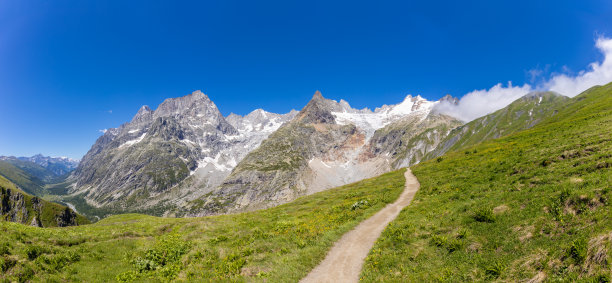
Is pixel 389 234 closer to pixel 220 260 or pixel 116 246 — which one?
pixel 220 260

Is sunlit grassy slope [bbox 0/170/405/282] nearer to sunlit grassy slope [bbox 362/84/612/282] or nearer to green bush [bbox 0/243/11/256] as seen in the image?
green bush [bbox 0/243/11/256]

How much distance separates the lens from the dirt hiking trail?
1456cm

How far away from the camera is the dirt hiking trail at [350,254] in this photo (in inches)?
573

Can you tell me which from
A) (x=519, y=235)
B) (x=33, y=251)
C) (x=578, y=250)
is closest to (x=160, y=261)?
(x=33, y=251)

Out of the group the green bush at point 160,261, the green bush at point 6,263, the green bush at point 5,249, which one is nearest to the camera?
the green bush at point 6,263

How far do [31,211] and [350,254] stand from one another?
253 m

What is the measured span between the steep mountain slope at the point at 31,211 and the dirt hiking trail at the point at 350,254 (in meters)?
223

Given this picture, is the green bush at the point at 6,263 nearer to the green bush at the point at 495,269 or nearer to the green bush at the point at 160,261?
the green bush at the point at 160,261

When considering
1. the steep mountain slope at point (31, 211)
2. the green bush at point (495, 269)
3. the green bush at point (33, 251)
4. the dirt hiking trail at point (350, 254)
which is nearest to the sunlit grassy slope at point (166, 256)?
the green bush at point (33, 251)

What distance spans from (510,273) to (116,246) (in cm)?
2589

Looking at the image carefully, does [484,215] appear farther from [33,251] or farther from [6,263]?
[33,251]

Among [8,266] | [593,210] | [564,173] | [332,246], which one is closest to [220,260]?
[332,246]

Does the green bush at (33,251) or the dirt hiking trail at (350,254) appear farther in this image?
the dirt hiking trail at (350,254)

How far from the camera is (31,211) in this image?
543 ft
